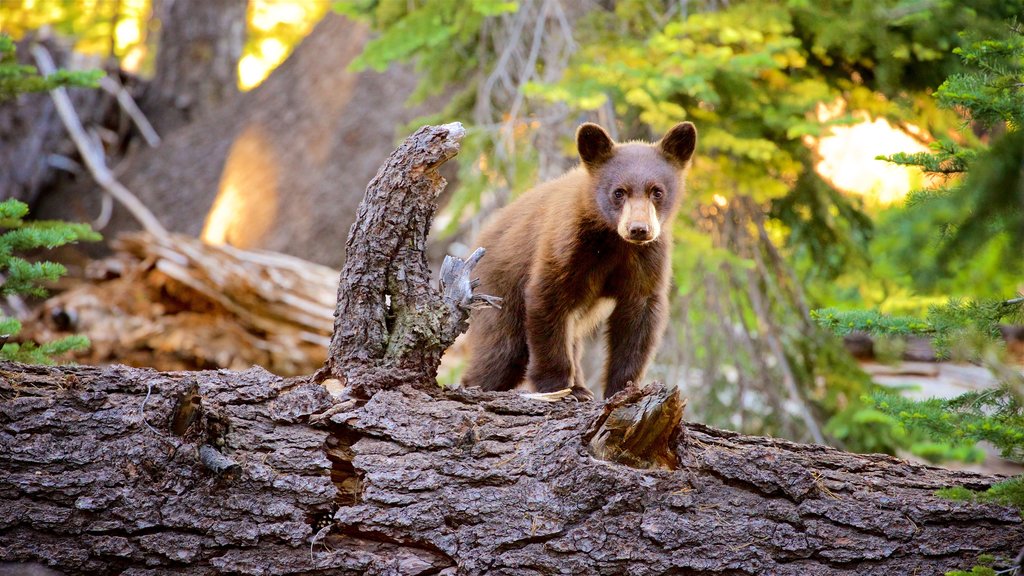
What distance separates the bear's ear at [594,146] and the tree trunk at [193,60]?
7397 mm

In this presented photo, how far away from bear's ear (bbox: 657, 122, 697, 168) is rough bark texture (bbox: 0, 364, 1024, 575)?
2202mm

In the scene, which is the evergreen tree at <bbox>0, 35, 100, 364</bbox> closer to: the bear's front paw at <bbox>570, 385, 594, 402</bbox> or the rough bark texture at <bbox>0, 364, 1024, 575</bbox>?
the rough bark texture at <bbox>0, 364, 1024, 575</bbox>

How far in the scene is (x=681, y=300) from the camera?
7.32m

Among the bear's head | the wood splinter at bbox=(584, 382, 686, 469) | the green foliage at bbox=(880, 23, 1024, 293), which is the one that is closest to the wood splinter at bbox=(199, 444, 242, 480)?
the wood splinter at bbox=(584, 382, 686, 469)

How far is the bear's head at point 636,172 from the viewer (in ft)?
15.1

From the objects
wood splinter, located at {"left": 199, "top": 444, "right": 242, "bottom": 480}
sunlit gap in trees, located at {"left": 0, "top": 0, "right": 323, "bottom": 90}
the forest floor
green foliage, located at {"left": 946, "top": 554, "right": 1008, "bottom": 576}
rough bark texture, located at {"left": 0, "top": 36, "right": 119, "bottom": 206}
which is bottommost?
the forest floor

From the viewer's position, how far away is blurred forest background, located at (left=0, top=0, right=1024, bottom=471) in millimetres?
3385

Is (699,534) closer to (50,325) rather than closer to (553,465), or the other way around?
(553,465)

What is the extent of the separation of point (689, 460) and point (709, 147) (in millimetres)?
3786

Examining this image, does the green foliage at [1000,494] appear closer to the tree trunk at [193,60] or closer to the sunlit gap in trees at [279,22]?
the tree trunk at [193,60]

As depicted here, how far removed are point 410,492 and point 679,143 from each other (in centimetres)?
280

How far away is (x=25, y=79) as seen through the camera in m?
4.27

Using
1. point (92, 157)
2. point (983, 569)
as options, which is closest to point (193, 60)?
point (92, 157)

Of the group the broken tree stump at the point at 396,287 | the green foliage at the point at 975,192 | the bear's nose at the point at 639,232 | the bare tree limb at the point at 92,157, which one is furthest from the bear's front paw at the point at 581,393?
the bare tree limb at the point at 92,157
